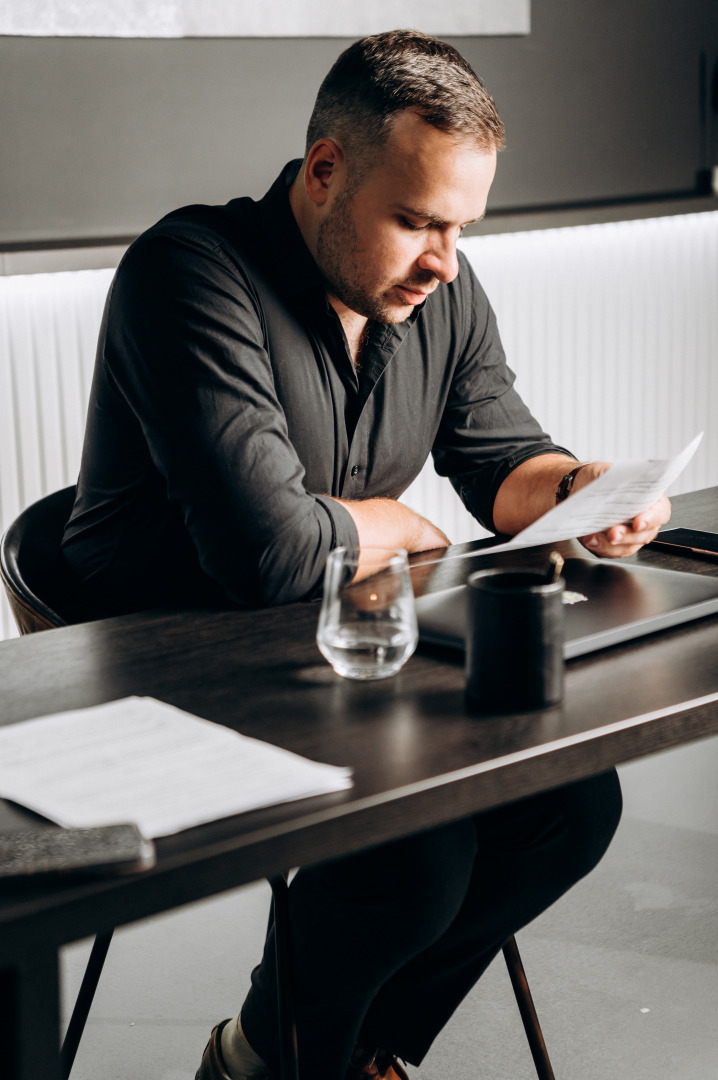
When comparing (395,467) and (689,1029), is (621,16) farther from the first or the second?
(689,1029)

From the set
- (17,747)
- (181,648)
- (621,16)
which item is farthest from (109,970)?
(621,16)

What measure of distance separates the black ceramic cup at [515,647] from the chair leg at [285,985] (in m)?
0.32

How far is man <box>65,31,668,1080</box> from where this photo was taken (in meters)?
1.28

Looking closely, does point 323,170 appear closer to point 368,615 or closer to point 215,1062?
point 368,615

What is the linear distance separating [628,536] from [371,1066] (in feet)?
2.34

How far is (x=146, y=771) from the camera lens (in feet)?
2.85

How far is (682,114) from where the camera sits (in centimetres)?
375

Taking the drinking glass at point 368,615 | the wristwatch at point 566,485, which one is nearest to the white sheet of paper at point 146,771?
the drinking glass at point 368,615

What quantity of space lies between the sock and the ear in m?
1.11

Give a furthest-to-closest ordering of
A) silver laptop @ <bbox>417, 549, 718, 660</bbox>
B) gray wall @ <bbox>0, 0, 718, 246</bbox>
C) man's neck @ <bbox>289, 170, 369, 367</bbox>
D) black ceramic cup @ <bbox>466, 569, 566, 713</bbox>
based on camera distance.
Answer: gray wall @ <bbox>0, 0, 718, 246</bbox>, man's neck @ <bbox>289, 170, 369, 367</bbox>, silver laptop @ <bbox>417, 549, 718, 660</bbox>, black ceramic cup @ <bbox>466, 569, 566, 713</bbox>

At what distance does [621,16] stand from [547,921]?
269cm

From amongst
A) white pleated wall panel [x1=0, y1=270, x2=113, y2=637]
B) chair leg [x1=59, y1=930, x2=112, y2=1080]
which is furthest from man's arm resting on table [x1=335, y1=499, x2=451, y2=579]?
white pleated wall panel [x1=0, y1=270, x2=113, y2=637]

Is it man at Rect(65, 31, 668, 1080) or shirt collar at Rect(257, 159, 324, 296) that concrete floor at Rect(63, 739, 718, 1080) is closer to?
man at Rect(65, 31, 668, 1080)

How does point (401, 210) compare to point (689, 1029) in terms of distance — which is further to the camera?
point (689, 1029)
